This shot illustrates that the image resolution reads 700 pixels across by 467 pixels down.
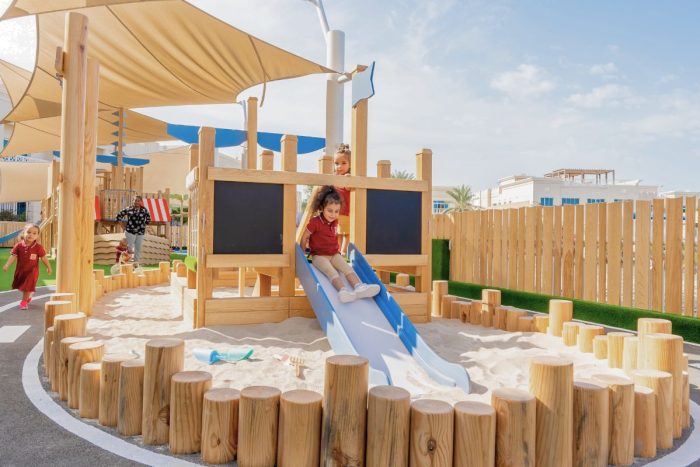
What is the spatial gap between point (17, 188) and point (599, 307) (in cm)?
3070

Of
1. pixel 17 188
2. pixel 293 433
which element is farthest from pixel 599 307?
pixel 17 188

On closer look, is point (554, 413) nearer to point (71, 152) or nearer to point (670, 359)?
point (670, 359)

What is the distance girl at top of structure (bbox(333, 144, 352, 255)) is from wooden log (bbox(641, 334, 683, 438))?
12.2 feet

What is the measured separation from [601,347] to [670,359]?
1162mm

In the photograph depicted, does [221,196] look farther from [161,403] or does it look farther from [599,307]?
[599,307]

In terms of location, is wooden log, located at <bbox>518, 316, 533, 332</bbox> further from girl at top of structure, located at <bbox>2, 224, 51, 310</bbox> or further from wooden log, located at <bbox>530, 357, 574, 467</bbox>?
girl at top of structure, located at <bbox>2, 224, 51, 310</bbox>

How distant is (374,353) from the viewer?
3.91 metres

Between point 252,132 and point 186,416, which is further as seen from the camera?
point 252,132

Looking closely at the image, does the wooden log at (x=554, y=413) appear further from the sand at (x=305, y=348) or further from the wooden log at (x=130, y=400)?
the wooden log at (x=130, y=400)

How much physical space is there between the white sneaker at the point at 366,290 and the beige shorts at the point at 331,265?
0.26 metres

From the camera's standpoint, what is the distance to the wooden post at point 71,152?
5.14 meters

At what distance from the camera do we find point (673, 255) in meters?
5.85

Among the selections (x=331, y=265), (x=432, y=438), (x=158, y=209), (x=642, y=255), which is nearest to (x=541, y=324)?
(x=642, y=255)

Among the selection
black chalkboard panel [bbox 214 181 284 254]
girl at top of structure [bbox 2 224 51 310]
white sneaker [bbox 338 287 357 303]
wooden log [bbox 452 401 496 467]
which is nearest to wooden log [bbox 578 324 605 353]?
white sneaker [bbox 338 287 357 303]
